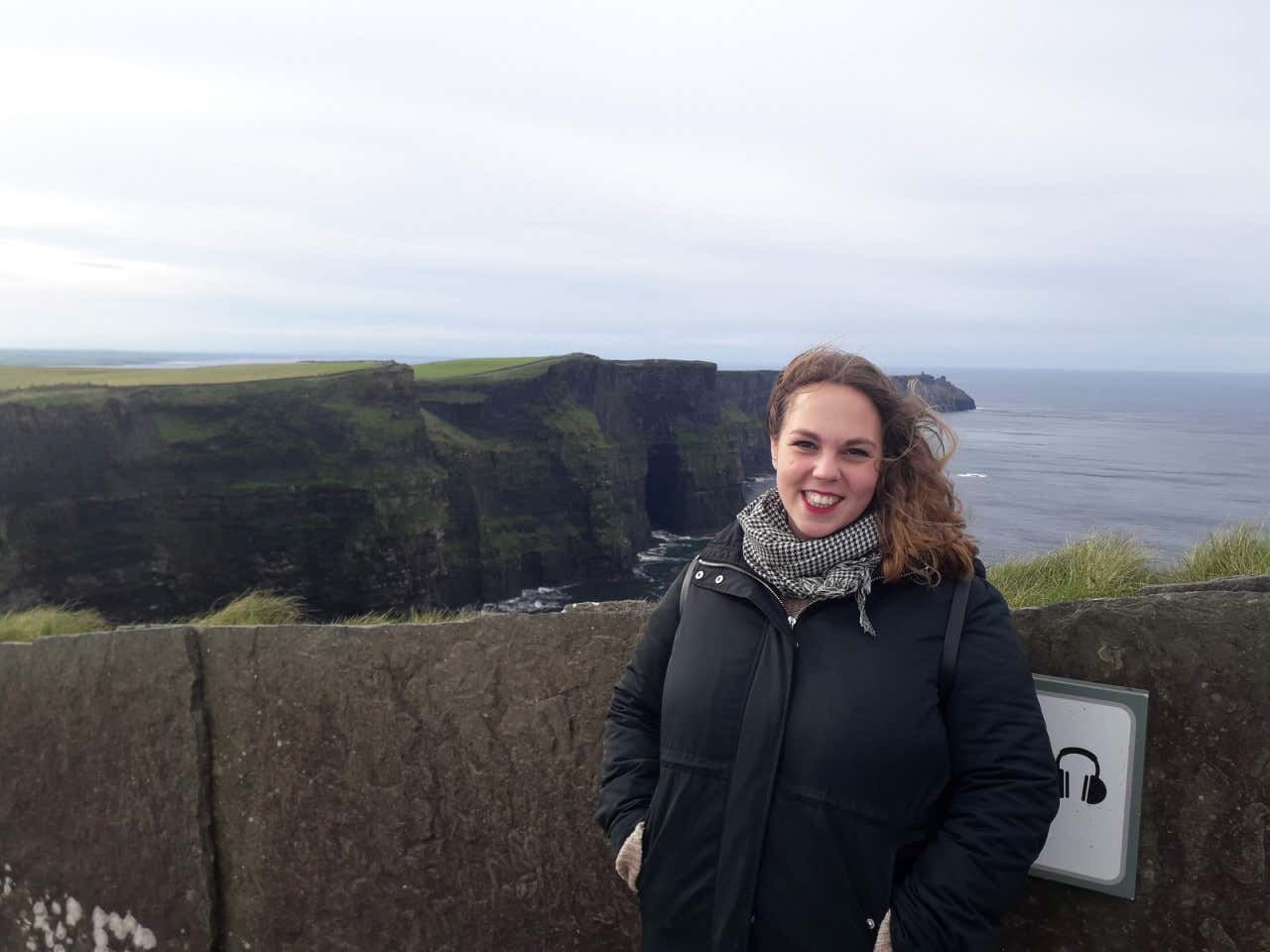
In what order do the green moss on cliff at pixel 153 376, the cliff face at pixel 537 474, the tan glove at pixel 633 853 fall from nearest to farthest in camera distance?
1. the tan glove at pixel 633 853
2. the green moss on cliff at pixel 153 376
3. the cliff face at pixel 537 474

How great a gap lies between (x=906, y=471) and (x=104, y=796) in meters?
4.06

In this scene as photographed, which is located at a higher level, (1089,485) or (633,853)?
(633,853)

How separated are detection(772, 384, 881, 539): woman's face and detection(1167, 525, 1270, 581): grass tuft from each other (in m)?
4.37

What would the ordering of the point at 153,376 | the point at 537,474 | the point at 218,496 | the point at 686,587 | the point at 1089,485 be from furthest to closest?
the point at 1089,485
the point at 537,474
the point at 153,376
the point at 218,496
the point at 686,587

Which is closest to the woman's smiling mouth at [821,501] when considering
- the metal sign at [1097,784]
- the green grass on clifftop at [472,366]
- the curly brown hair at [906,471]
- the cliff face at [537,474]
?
the curly brown hair at [906,471]

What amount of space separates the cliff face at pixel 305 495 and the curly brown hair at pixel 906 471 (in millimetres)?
39683

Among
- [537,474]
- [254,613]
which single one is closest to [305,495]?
[537,474]

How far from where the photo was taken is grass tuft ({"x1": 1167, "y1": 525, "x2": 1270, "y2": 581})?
6012 mm

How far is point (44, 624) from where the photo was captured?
742cm

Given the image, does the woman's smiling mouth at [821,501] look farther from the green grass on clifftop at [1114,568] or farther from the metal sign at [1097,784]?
the green grass on clifftop at [1114,568]

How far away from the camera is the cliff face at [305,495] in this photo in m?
37.8

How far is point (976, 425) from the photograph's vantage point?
→ 12925 cm

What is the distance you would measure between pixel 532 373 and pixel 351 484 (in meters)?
20.4

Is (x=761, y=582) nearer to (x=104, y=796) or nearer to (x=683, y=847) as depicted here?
(x=683, y=847)
